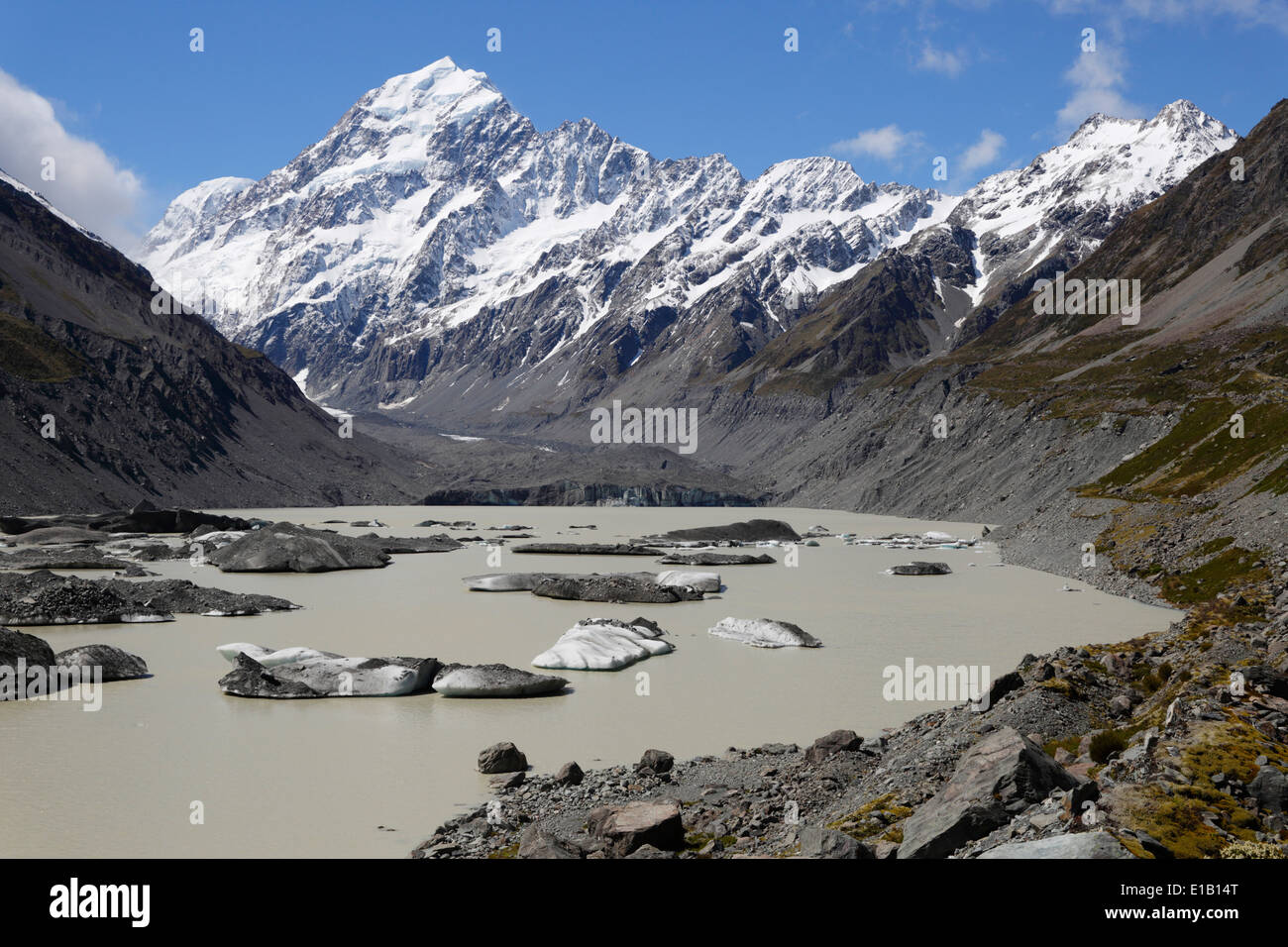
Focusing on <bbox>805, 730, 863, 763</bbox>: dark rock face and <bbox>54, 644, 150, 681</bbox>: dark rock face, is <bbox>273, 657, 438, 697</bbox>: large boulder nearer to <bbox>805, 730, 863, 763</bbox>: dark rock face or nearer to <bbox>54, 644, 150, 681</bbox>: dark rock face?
<bbox>54, 644, 150, 681</bbox>: dark rock face

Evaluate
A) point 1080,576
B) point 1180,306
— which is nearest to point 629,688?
point 1080,576

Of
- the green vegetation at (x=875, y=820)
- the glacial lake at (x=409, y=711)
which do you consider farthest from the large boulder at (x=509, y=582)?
the green vegetation at (x=875, y=820)

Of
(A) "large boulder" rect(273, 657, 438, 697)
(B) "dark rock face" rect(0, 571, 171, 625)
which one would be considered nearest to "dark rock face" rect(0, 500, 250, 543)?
(B) "dark rock face" rect(0, 571, 171, 625)

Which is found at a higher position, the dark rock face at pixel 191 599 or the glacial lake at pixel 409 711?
the dark rock face at pixel 191 599

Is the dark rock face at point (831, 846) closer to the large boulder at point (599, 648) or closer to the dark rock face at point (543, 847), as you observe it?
the dark rock face at point (543, 847)

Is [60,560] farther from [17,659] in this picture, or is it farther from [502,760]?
[502,760]
